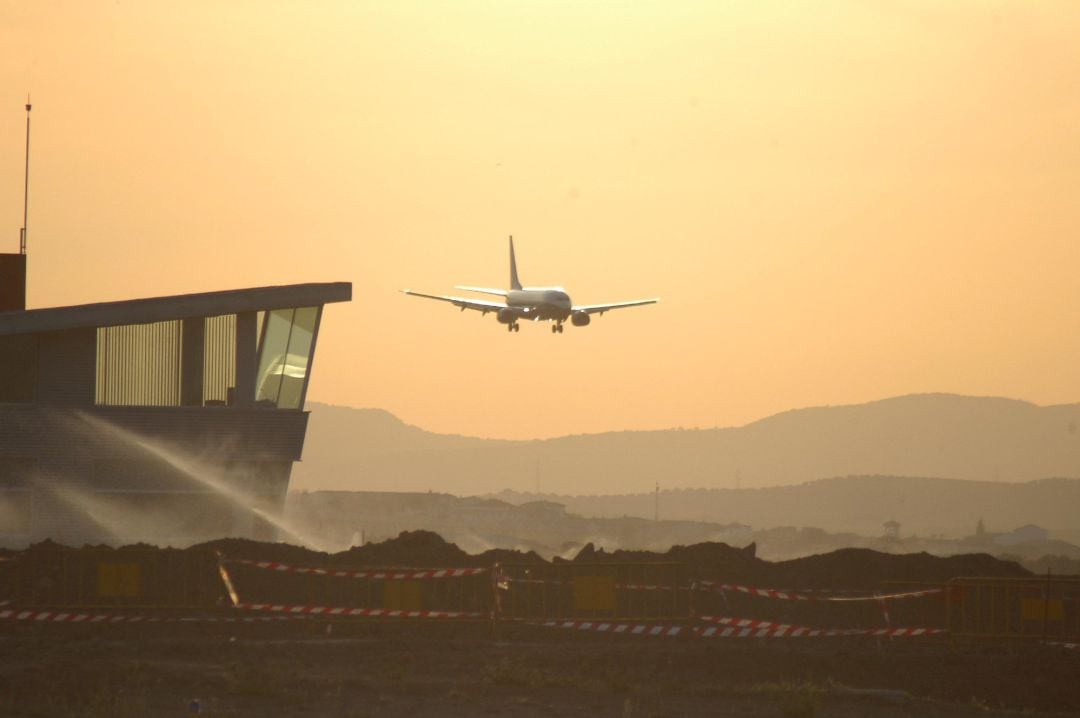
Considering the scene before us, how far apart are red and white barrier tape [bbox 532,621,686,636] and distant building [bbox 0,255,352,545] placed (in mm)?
17729

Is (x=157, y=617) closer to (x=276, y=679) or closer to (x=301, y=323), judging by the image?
(x=276, y=679)

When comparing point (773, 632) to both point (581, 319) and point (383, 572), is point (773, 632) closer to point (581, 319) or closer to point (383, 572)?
point (383, 572)

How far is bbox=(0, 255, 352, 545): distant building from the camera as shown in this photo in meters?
49.2

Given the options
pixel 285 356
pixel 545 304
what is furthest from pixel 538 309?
pixel 285 356

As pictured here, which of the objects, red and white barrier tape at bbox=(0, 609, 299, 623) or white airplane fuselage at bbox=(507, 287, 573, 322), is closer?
red and white barrier tape at bbox=(0, 609, 299, 623)

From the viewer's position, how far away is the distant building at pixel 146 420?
4925cm

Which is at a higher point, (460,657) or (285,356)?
(285,356)

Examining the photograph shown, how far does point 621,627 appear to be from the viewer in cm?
3428

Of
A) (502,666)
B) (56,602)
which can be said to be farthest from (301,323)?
(502,666)

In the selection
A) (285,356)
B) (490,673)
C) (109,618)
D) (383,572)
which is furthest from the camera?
(285,356)

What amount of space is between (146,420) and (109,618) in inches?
608

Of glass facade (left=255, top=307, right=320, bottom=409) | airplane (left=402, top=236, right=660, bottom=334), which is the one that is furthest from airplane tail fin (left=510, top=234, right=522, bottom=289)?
glass facade (left=255, top=307, right=320, bottom=409)

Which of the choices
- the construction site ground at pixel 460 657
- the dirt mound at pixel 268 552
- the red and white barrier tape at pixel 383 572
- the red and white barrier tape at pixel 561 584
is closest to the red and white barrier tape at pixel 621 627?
the construction site ground at pixel 460 657

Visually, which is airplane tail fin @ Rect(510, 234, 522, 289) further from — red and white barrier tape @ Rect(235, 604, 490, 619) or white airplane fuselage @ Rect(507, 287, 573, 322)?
red and white barrier tape @ Rect(235, 604, 490, 619)
